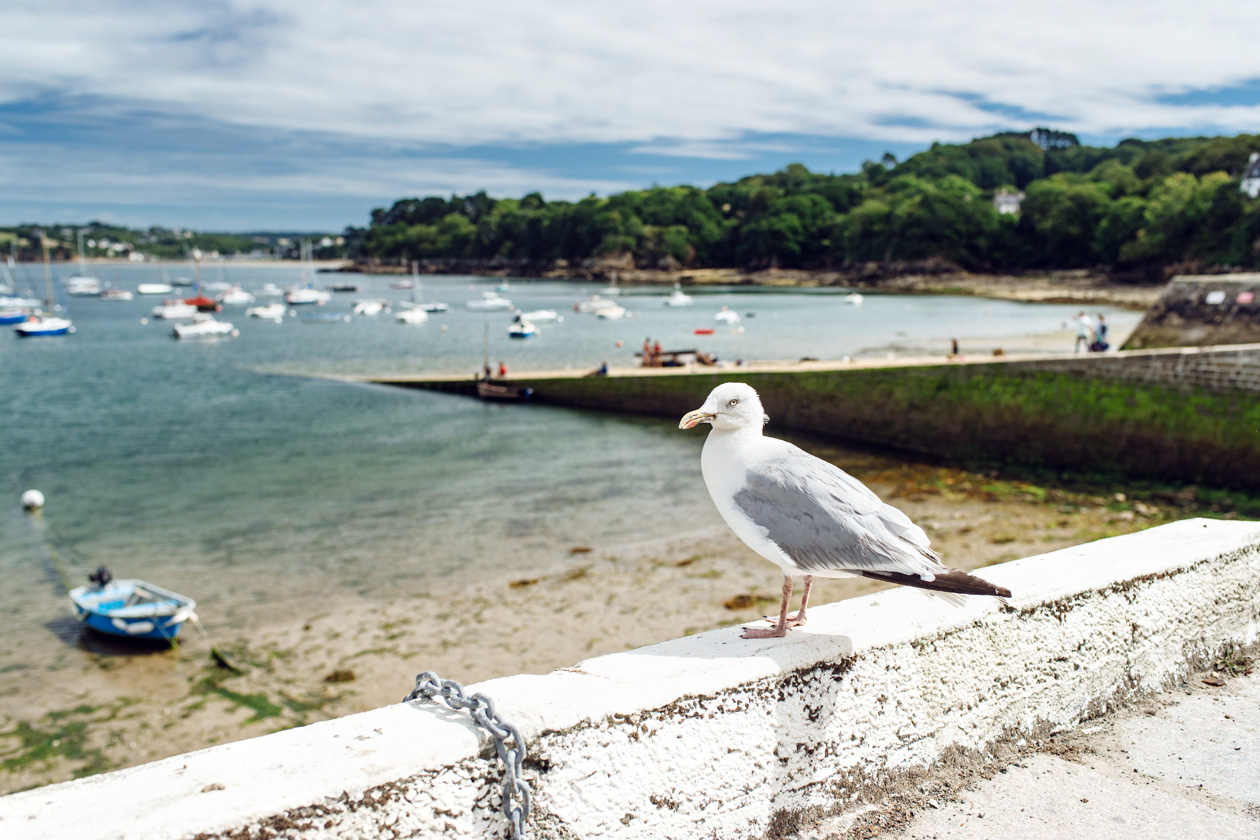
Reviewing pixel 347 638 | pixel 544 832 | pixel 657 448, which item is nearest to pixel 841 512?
pixel 544 832

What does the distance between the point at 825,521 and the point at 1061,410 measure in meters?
19.1

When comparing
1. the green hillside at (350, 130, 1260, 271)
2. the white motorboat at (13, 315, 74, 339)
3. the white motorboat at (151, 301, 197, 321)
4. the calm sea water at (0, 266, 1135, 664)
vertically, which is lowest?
the calm sea water at (0, 266, 1135, 664)

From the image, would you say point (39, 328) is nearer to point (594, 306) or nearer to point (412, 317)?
point (412, 317)

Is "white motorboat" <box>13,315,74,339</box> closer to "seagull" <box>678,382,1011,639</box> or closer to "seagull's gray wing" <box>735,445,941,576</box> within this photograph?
"seagull" <box>678,382,1011,639</box>

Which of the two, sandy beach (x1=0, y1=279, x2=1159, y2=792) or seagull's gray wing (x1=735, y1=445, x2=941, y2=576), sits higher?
seagull's gray wing (x1=735, y1=445, x2=941, y2=576)

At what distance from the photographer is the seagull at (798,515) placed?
2.82 m

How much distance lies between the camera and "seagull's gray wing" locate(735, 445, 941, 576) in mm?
2840

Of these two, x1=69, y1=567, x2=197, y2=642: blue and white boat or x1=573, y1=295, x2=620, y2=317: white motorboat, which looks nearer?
x1=69, y1=567, x2=197, y2=642: blue and white boat

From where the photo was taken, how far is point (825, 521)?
2924 millimetres

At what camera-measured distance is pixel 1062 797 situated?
283 centimetres

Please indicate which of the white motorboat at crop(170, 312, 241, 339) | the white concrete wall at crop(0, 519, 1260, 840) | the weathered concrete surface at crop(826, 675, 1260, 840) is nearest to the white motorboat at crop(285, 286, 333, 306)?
the white motorboat at crop(170, 312, 241, 339)

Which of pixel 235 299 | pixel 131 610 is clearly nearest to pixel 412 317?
pixel 235 299

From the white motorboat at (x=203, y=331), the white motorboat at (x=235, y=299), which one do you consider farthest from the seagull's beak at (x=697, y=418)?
the white motorboat at (x=235, y=299)

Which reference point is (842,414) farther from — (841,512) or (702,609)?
(841,512)
